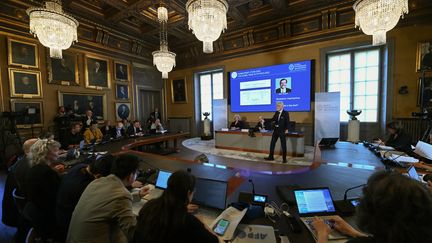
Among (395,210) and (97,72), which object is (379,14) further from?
(97,72)

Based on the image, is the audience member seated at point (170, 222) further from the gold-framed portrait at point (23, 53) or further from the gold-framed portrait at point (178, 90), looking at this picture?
the gold-framed portrait at point (178, 90)

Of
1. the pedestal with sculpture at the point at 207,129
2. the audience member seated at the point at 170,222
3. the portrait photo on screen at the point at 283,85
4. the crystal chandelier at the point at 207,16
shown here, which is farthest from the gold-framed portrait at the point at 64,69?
the portrait photo on screen at the point at 283,85

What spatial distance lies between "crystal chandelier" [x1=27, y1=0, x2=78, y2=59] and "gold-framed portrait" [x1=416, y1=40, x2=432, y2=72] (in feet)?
26.2

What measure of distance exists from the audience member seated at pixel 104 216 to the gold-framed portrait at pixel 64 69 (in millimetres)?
6098

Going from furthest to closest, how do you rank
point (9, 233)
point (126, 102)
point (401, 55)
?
1. point (126, 102)
2. point (401, 55)
3. point (9, 233)

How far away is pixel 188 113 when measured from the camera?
8.91 meters

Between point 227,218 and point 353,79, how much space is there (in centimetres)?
646

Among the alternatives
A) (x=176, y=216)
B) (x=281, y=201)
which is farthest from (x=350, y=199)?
(x=176, y=216)

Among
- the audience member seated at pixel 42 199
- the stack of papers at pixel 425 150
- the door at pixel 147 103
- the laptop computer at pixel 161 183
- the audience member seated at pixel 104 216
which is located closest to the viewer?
the audience member seated at pixel 104 216

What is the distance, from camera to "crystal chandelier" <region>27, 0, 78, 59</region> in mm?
2955

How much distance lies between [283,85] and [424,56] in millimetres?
3499

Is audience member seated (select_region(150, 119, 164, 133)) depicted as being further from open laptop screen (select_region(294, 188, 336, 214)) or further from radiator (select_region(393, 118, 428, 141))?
radiator (select_region(393, 118, 428, 141))

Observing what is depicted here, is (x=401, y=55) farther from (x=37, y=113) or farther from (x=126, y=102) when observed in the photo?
(x=37, y=113)

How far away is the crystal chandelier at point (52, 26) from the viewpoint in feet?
9.70
